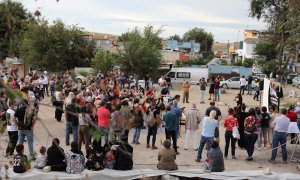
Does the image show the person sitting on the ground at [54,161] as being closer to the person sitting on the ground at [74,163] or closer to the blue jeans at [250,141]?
the person sitting on the ground at [74,163]

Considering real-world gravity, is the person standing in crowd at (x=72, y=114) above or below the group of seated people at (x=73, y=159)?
above

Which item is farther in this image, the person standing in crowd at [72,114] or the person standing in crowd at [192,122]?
the person standing in crowd at [192,122]

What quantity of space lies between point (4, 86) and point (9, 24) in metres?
0.58

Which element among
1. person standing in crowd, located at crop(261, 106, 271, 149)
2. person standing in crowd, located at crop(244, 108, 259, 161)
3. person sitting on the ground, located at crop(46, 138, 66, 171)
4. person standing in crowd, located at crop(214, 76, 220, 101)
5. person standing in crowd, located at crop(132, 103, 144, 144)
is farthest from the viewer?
person standing in crowd, located at crop(214, 76, 220, 101)

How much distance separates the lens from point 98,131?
7.99 ft

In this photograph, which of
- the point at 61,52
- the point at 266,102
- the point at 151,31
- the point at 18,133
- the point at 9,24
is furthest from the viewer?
the point at 151,31

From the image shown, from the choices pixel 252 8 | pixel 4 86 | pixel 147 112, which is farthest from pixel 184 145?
pixel 252 8

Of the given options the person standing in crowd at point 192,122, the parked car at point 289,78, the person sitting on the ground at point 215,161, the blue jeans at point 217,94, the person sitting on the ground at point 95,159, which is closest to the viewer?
the person sitting on the ground at point 95,159

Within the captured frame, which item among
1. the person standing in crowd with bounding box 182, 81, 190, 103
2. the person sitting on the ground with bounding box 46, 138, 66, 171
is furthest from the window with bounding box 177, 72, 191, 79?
the person sitting on the ground with bounding box 46, 138, 66, 171

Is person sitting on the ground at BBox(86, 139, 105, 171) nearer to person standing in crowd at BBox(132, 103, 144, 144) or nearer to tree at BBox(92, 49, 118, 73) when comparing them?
person standing in crowd at BBox(132, 103, 144, 144)

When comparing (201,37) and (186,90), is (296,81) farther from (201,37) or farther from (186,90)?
(201,37)

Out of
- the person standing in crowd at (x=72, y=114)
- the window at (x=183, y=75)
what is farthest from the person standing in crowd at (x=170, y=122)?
the window at (x=183, y=75)

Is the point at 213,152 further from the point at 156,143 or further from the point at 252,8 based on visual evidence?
the point at 252,8

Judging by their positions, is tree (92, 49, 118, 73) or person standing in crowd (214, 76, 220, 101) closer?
person standing in crowd (214, 76, 220, 101)
